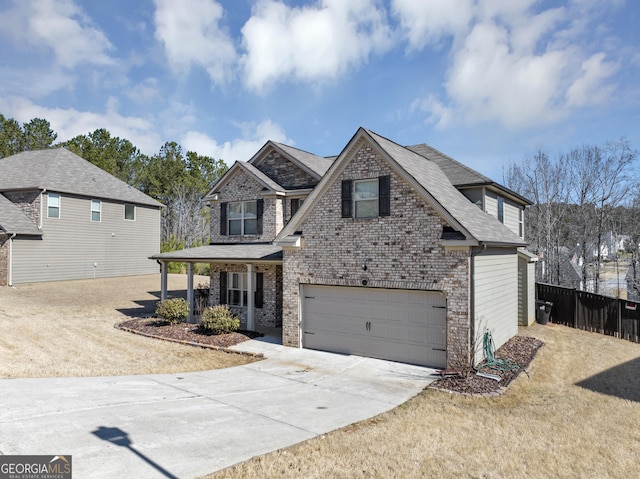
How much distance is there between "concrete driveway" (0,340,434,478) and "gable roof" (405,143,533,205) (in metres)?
8.20

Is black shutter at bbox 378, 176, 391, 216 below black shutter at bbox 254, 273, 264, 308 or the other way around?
the other way around

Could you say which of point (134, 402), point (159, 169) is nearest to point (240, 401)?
point (134, 402)

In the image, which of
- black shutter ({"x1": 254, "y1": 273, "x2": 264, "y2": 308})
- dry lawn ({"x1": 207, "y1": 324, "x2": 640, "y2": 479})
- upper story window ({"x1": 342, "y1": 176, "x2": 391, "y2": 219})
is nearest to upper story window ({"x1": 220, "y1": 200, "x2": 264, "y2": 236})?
black shutter ({"x1": 254, "y1": 273, "x2": 264, "y2": 308})

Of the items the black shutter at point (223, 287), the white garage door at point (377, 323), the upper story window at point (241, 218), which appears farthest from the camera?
the upper story window at point (241, 218)

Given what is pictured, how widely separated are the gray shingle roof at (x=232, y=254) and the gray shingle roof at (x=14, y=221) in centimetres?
1302

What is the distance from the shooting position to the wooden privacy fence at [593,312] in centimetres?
1684

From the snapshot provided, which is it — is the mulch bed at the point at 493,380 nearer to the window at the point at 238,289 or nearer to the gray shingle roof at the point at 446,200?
the gray shingle roof at the point at 446,200

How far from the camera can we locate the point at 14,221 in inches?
1022

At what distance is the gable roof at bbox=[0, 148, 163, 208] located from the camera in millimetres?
27703

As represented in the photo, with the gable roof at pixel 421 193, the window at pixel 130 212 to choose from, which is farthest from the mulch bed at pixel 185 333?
the window at pixel 130 212

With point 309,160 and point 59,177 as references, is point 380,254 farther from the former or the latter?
point 59,177

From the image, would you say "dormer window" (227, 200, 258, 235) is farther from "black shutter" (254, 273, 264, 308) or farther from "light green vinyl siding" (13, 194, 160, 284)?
"light green vinyl siding" (13, 194, 160, 284)

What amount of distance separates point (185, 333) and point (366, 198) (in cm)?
871

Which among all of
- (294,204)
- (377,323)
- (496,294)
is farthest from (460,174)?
(377,323)
